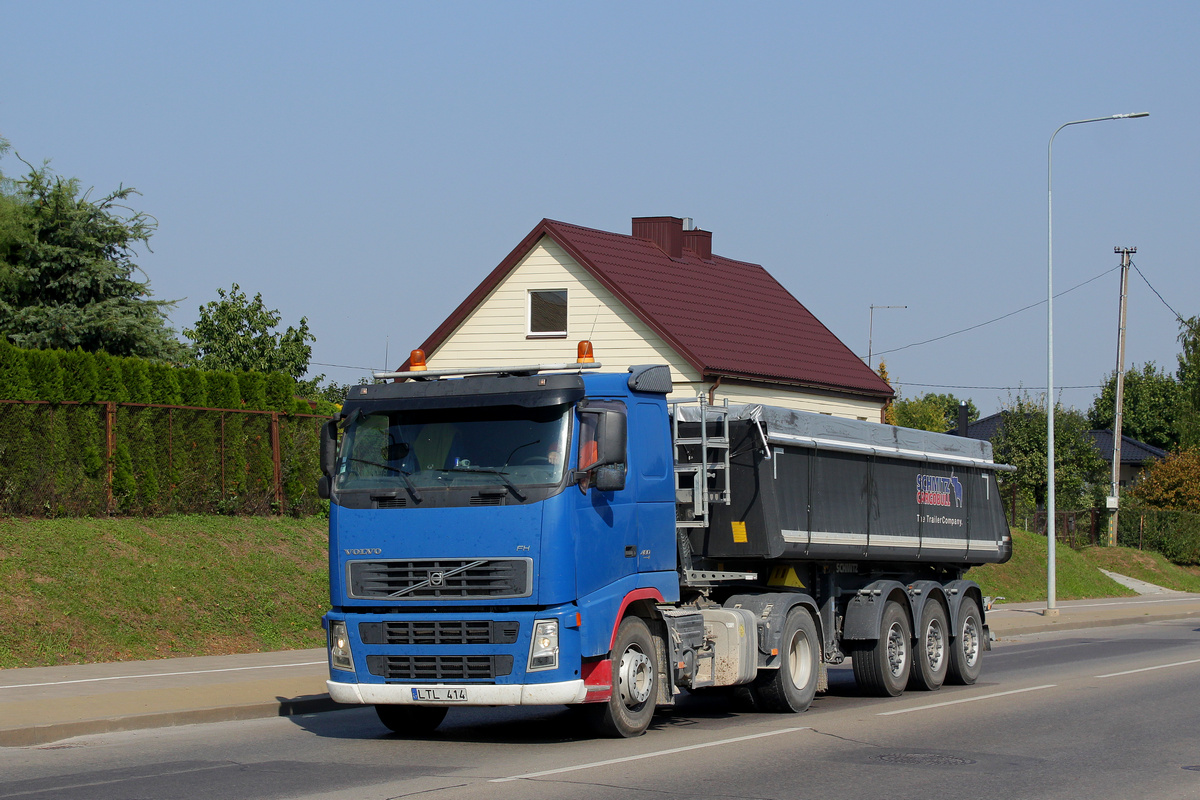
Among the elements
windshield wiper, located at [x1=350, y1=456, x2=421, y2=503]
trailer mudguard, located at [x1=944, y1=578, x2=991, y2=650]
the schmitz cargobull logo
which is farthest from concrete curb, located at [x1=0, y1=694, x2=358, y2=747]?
trailer mudguard, located at [x1=944, y1=578, x2=991, y2=650]

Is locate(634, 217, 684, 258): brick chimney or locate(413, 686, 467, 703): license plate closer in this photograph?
locate(413, 686, 467, 703): license plate

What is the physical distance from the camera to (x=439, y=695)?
426 inches

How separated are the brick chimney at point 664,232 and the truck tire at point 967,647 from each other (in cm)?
2066

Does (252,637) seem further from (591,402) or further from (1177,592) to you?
(1177,592)

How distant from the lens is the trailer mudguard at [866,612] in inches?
591

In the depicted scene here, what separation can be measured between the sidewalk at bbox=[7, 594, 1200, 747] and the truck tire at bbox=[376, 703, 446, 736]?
2.06 m

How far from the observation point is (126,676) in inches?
623

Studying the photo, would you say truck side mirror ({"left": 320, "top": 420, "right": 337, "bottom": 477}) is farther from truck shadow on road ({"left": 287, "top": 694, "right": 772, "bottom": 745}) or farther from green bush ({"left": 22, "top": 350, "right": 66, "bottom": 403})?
green bush ({"left": 22, "top": 350, "right": 66, "bottom": 403})

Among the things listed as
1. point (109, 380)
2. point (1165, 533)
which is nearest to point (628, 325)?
point (109, 380)

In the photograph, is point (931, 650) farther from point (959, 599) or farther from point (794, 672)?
point (794, 672)

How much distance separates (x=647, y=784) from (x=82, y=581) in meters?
11.9

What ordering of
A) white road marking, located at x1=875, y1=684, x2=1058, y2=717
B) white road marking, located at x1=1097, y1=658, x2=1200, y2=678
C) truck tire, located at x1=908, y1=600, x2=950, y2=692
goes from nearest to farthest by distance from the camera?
1. white road marking, located at x1=875, y1=684, x2=1058, y2=717
2. truck tire, located at x1=908, y1=600, x2=950, y2=692
3. white road marking, located at x1=1097, y1=658, x2=1200, y2=678

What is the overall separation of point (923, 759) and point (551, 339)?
23.6 metres

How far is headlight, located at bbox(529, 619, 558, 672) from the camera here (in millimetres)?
10570
